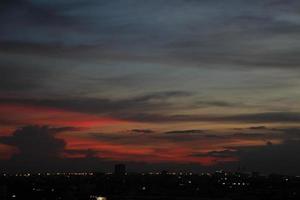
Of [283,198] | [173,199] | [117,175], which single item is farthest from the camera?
[117,175]

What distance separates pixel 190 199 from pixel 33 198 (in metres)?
21.6

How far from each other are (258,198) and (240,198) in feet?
10.4

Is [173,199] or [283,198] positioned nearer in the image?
[173,199]

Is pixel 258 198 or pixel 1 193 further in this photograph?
pixel 258 198

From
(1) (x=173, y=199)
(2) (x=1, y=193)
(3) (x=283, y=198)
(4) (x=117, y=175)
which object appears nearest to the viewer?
(2) (x=1, y=193)

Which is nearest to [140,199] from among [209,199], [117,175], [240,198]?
[209,199]

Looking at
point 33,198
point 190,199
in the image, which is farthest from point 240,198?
point 33,198

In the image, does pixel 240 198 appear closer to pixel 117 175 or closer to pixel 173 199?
pixel 173 199

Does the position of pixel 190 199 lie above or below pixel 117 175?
below

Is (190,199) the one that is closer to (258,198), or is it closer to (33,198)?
(258,198)

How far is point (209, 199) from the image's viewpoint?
78.8 m

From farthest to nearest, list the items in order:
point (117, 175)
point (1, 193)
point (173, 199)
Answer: point (117, 175)
point (173, 199)
point (1, 193)

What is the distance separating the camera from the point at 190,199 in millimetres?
76625

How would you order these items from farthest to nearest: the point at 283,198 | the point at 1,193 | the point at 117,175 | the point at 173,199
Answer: the point at 117,175 < the point at 283,198 < the point at 173,199 < the point at 1,193
